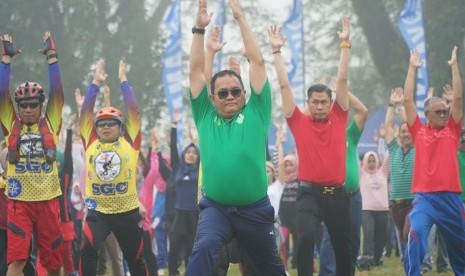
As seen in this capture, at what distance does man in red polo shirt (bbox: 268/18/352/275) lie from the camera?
29.0 ft

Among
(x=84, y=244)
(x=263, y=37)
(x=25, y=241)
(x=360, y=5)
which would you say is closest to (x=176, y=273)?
(x=84, y=244)

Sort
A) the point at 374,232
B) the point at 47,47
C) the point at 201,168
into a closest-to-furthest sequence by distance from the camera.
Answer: the point at 201,168, the point at 47,47, the point at 374,232

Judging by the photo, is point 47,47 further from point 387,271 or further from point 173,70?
point 173,70

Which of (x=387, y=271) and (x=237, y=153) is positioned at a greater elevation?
(x=237, y=153)

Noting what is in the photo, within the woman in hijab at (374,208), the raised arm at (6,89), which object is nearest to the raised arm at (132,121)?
the raised arm at (6,89)

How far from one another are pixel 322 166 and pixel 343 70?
107 cm

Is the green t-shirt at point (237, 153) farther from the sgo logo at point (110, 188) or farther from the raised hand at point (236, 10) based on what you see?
the sgo logo at point (110, 188)

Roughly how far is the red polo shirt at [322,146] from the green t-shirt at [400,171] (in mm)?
3819

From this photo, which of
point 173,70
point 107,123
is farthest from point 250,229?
point 173,70

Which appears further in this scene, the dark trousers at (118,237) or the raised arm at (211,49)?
the dark trousers at (118,237)

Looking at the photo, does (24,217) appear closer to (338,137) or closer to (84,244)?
(84,244)

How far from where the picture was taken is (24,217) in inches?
338

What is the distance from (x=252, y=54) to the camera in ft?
23.0

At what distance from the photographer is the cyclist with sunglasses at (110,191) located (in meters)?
9.13
